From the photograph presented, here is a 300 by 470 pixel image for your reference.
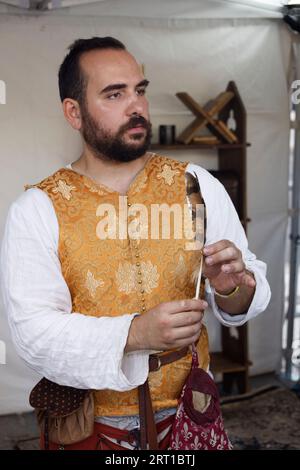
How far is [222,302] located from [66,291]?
1.01 feet

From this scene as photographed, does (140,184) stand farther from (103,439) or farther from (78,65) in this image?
(103,439)

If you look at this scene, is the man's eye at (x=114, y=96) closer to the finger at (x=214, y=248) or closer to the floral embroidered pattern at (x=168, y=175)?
the floral embroidered pattern at (x=168, y=175)

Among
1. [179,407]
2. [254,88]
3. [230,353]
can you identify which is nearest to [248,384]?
[230,353]

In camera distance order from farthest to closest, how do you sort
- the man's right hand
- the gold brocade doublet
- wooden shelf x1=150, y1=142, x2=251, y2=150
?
wooden shelf x1=150, y1=142, x2=251, y2=150, the gold brocade doublet, the man's right hand

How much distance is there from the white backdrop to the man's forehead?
4.89 feet

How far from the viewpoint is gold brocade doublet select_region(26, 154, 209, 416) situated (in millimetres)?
1285

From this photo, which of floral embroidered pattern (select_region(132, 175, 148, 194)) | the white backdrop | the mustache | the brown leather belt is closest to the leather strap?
the brown leather belt

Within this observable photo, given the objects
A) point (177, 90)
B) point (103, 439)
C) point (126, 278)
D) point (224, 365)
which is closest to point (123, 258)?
point (126, 278)

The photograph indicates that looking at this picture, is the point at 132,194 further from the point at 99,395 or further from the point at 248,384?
the point at 248,384

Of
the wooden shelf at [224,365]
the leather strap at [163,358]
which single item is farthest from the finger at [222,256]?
the wooden shelf at [224,365]

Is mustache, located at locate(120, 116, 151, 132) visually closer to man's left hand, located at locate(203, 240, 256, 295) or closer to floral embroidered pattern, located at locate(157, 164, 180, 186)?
floral embroidered pattern, located at locate(157, 164, 180, 186)

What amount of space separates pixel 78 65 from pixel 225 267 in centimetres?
58

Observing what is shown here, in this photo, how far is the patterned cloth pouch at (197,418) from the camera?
1285 mm

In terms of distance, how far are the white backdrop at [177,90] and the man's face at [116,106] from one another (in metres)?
1.50
